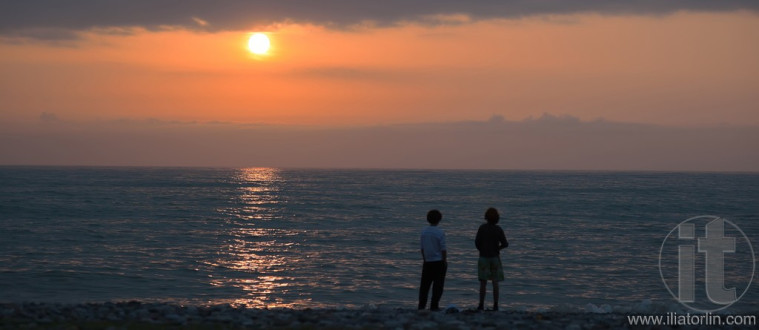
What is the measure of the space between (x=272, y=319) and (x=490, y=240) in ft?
14.6

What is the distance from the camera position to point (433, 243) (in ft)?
45.1

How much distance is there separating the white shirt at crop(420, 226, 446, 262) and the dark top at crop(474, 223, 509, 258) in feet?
2.69

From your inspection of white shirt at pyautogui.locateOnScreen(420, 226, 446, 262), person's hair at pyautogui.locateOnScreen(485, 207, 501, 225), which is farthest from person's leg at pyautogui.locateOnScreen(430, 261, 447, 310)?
Result: person's hair at pyautogui.locateOnScreen(485, 207, 501, 225)

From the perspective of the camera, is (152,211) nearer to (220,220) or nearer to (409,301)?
(220,220)

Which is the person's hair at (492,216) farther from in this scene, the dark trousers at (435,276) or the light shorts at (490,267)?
the dark trousers at (435,276)

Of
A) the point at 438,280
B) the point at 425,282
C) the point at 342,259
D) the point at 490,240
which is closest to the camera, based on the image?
the point at 490,240

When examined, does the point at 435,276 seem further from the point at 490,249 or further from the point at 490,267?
the point at 490,249

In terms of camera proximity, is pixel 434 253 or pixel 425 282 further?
pixel 425 282

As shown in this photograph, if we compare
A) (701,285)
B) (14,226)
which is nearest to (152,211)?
(14,226)

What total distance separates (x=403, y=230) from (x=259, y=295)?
65.7ft

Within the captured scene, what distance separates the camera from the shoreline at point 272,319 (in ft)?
38.5

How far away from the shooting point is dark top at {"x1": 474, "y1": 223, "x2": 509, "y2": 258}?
13891 mm

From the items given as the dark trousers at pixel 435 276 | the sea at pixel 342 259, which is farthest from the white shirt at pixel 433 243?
the sea at pixel 342 259

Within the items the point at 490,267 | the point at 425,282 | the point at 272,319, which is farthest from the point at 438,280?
the point at 272,319
